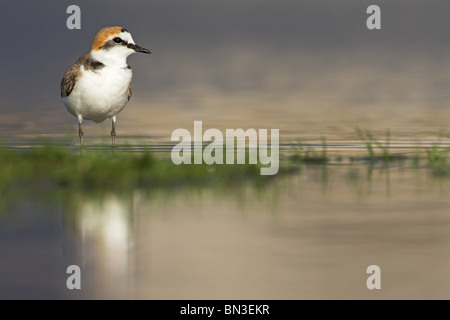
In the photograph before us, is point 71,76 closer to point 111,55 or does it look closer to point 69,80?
point 69,80

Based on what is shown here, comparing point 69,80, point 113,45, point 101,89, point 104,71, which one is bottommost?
point 101,89

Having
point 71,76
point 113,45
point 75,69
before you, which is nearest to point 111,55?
point 113,45

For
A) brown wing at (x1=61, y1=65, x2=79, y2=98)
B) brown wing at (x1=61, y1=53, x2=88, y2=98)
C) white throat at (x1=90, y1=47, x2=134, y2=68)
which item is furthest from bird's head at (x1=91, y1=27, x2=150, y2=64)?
brown wing at (x1=61, y1=65, x2=79, y2=98)

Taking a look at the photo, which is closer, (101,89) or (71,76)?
(101,89)

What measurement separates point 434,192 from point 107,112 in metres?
5.63

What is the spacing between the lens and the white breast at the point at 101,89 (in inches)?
551

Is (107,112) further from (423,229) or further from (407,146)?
(423,229)

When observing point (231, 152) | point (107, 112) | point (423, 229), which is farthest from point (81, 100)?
point (423, 229)

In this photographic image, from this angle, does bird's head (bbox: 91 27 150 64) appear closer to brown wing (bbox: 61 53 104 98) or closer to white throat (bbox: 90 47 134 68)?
white throat (bbox: 90 47 134 68)

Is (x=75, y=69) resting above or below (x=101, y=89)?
above

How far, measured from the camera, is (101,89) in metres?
14.0

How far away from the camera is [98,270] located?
24.5 ft

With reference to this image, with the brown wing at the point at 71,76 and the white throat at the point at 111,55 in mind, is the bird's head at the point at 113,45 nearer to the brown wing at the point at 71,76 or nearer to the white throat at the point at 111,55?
the white throat at the point at 111,55

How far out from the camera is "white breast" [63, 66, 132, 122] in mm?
14000
